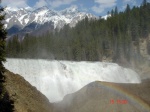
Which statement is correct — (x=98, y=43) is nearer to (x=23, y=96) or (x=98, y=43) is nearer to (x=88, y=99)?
(x=88, y=99)

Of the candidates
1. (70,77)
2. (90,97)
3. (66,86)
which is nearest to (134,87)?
(90,97)

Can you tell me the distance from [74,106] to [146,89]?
11.7m

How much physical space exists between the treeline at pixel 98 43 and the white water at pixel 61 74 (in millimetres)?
40112

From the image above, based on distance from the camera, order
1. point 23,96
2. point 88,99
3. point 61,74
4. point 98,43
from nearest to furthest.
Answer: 1. point 23,96
2. point 88,99
3. point 61,74
4. point 98,43

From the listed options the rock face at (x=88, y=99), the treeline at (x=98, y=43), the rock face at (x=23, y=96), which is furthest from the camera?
the treeline at (x=98, y=43)

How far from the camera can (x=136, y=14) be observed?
461 feet

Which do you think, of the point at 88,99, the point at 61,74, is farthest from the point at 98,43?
the point at 88,99

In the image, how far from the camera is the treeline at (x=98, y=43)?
400 ft

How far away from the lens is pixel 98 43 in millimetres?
131625

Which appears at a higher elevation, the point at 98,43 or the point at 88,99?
the point at 98,43

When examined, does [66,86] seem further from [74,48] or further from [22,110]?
[74,48]

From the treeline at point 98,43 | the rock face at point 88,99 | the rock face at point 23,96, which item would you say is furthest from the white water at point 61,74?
the treeline at point 98,43

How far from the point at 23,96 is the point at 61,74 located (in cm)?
3615

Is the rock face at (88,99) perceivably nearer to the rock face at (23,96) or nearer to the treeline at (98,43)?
the rock face at (23,96)
